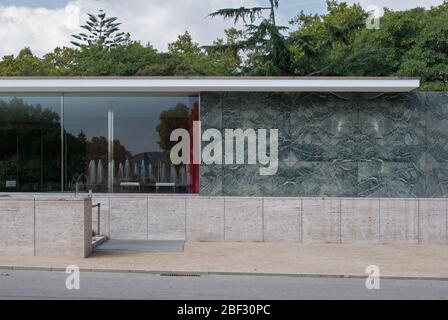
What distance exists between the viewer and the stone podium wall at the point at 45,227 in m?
16.7

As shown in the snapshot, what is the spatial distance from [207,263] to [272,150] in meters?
7.69

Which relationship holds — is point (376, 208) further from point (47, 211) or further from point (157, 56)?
point (157, 56)

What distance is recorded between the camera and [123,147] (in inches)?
903

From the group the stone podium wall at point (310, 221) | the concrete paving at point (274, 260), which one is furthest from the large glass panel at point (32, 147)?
the concrete paving at point (274, 260)

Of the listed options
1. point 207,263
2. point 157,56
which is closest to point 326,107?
point 207,263

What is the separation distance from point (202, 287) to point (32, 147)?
12296 mm

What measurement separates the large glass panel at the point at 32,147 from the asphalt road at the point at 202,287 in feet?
28.8

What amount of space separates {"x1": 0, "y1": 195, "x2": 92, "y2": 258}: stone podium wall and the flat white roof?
583 cm
